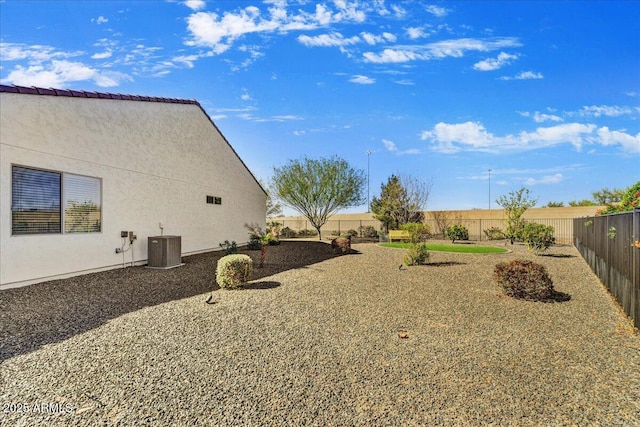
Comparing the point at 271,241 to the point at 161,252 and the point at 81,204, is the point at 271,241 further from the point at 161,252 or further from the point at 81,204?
the point at 81,204

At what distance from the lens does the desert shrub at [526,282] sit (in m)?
7.22

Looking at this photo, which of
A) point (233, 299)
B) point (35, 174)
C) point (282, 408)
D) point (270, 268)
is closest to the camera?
point (282, 408)

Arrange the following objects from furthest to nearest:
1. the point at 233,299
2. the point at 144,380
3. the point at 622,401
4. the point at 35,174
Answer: the point at 35,174 → the point at 233,299 → the point at 144,380 → the point at 622,401

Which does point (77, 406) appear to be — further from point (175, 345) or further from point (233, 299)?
point (233, 299)

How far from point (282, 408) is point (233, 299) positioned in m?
4.10

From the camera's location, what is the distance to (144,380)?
141 inches

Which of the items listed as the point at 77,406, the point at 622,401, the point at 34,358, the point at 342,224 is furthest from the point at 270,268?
the point at 342,224

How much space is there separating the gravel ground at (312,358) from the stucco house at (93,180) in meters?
1.39

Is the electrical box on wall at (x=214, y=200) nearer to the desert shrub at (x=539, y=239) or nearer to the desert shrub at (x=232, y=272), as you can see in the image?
the desert shrub at (x=232, y=272)

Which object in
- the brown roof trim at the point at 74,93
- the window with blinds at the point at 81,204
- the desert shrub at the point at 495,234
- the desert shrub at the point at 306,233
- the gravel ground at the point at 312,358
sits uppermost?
the brown roof trim at the point at 74,93

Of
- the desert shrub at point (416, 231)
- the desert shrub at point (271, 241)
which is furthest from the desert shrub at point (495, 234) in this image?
the desert shrub at point (271, 241)

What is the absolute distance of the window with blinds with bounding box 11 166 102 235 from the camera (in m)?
7.73

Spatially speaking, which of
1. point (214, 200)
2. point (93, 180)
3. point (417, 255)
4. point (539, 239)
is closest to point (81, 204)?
point (93, 180)

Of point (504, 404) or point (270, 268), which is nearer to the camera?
point (504, 404)
